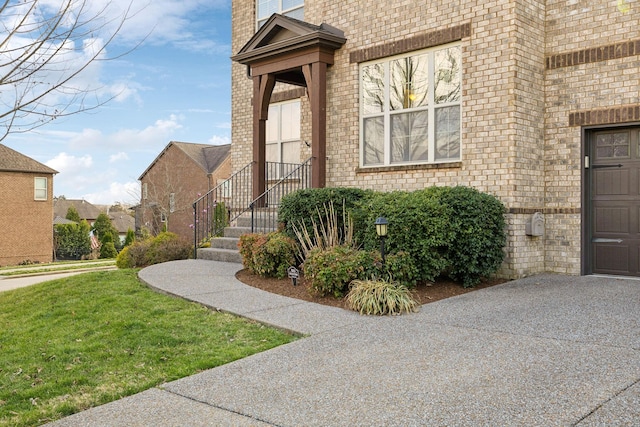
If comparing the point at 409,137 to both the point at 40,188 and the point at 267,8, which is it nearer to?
the point at 267,8

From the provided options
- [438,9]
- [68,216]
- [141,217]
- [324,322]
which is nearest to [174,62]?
[438,9]

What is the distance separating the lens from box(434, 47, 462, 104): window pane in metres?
9.58

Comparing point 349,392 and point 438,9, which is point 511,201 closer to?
point 438,9

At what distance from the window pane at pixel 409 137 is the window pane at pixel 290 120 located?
304cm

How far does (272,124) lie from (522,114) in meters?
6.09

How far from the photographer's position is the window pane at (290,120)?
12.9m

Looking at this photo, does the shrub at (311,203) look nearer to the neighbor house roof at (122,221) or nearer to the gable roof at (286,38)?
the gable roof at (286,38)

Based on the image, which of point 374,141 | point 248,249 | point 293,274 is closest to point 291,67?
point 374,141

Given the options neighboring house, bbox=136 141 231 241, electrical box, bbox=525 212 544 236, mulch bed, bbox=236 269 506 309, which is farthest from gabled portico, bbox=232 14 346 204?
neighboring house, bbox=136 141 231 241

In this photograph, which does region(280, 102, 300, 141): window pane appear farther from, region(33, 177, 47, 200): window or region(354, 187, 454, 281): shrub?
region(33, 177, 47, 200): window

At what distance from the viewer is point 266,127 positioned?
13.3 metres

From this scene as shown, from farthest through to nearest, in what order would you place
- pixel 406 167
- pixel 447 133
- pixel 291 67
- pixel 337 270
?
pixel 291 67
pixel 406 167
pixel 447 133
pixel 337 270

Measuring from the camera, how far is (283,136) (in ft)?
43.0

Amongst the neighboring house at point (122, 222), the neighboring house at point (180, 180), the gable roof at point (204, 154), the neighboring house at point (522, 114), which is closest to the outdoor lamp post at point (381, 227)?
the neighboring house at point (522, 114)
